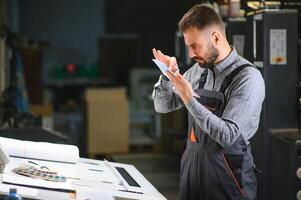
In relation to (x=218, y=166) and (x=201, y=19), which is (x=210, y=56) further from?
(x=218, y=166)

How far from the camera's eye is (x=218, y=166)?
2.46 meters

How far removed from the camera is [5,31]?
19.5ft

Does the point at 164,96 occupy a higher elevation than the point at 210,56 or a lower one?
lower

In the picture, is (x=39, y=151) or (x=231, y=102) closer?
(x=231, y=102)

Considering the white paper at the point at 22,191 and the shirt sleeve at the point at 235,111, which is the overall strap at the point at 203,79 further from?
the white paper at the point at 22,191

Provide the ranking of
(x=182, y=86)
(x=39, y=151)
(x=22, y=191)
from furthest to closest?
(x=39, y=151) → (x=182, y=86) → (x=22, y=191)

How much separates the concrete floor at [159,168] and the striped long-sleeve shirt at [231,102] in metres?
2.96

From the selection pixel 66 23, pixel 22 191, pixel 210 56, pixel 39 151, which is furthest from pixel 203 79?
pixel 66 23

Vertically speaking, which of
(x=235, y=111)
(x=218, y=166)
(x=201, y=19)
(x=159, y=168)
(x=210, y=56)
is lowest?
(x=159, y=168)

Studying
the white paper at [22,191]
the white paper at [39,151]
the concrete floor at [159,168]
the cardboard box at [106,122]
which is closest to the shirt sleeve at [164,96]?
the white paper at [39,151]

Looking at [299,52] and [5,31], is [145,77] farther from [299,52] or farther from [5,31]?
[299,52]

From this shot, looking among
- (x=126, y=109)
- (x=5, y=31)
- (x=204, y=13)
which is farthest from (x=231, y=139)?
(x=126, y=109)

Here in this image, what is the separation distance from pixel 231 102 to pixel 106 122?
5.08m

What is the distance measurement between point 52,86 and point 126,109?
9.86ft
